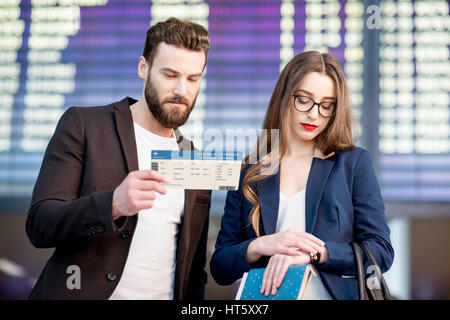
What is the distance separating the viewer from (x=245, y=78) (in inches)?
134

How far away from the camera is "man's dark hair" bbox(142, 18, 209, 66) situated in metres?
1.56

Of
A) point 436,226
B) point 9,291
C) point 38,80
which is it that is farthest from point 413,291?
point 38,80

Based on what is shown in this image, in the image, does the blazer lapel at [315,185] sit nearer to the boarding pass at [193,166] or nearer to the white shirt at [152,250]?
the boarding pass at [193,166]

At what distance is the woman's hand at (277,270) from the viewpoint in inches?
47.8

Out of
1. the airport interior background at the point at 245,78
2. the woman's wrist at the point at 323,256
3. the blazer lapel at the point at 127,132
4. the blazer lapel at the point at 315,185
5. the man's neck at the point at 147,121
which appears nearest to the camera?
the woman's wrist at the point at 323,256

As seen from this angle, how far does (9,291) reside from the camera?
3.26 meters

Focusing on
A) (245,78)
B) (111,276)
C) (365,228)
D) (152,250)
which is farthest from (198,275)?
(245,78)

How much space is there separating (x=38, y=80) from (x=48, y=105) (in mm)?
188

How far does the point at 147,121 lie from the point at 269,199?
0.48 m

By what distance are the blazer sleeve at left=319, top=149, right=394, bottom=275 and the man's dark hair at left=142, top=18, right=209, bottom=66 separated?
60 cm

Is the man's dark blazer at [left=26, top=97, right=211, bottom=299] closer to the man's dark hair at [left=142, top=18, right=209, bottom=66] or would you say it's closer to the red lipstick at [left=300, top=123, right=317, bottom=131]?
the man's dark hair at [left=142, top=18, right=209, bottom=66]

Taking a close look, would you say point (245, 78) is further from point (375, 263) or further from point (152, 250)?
point (375, 263)

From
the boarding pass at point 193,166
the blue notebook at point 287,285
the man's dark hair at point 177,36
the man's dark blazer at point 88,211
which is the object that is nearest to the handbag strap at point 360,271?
the blue notebook at point 287,285
